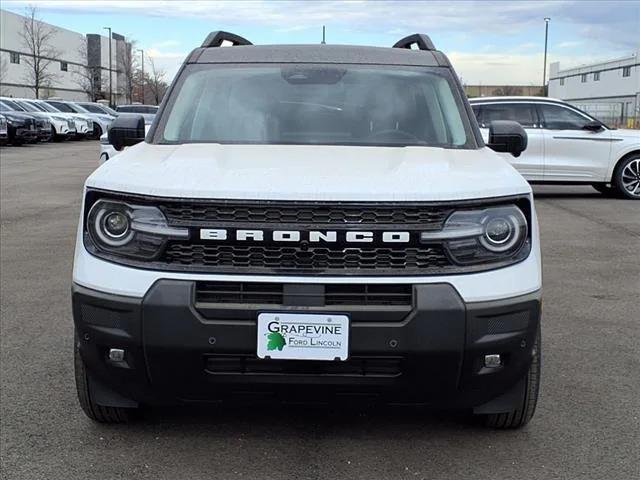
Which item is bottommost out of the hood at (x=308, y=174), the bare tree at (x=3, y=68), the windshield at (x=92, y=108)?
the hood at (x=308, y=174)

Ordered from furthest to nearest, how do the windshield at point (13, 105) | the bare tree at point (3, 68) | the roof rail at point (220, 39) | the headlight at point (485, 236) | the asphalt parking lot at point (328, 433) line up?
the bare tree at point (3, 68) < the windshield at point (13, 105) < the roof rail at point (220, 39) < the asphalt parking lot at point (328, 433) < the headlight at point (485, 236)

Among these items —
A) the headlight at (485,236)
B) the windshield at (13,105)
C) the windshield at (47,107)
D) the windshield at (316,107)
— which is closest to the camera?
the headlight at (485,236)

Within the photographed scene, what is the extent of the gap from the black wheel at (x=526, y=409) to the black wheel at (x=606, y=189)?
1111cm

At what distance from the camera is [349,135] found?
4.20 metres

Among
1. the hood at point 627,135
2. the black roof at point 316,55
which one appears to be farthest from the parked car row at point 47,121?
the black roof at point 316,55

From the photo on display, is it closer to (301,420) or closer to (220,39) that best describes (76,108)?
(220,39)

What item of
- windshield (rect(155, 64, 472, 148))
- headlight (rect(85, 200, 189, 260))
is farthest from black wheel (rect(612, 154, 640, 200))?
headlight (rect(85, 200, 189, 260))

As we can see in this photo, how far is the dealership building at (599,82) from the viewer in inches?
2938

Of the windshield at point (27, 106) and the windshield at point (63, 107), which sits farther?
the windshield at point (63, 107)

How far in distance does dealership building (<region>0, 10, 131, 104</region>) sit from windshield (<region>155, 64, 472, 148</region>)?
66891mm

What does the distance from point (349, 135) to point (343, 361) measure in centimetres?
154

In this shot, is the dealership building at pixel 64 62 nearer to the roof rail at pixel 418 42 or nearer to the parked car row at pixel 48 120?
the parked car row at pixel 48 120

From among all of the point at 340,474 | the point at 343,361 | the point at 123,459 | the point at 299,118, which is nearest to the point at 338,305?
the point at 343,361

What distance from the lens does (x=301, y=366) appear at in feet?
10.1
